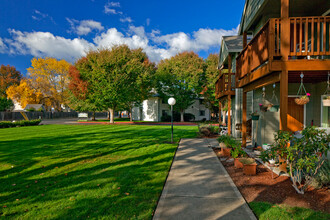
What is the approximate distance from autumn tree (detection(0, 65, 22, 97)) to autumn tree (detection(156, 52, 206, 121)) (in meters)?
47.7

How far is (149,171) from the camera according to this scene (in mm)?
5207

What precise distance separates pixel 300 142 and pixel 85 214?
13.7 feet

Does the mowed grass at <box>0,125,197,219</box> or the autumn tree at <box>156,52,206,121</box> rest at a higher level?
the autumn tree at <box>156,52,206,121</box>

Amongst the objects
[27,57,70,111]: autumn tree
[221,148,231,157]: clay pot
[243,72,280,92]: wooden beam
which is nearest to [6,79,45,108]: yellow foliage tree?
[27,57,70,111]: autumn tree

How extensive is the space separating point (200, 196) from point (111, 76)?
22127 millimetres

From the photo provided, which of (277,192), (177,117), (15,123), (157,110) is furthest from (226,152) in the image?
(157,110)

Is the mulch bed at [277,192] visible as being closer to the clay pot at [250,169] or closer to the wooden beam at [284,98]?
the clay pot at [250,169]

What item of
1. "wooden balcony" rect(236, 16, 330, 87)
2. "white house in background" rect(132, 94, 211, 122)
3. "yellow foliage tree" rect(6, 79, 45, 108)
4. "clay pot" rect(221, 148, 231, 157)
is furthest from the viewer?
"yellow foliage tree" rect(6, 79, 45, 108)

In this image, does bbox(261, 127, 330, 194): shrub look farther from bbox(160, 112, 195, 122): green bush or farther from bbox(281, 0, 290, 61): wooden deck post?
bbox(160, 112, 195, 122): green bush

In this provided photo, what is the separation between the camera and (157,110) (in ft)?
107

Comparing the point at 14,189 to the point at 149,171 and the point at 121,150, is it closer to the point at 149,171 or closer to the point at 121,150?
the point at 149,171

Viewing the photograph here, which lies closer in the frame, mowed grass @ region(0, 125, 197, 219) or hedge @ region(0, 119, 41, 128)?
mowed grass @ region(0, 125, 197, 219)

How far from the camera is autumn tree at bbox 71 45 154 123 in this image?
76.7ft

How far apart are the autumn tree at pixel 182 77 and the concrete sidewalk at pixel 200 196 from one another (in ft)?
77.2
